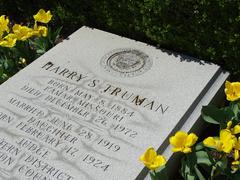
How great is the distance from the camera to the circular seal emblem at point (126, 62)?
379cm

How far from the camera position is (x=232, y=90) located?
292cm

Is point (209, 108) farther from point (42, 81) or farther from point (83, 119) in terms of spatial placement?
point (42, 81)

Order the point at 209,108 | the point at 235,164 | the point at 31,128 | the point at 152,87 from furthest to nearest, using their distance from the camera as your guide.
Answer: the point at 152,87
the point at 31,128
the point at 209,108
the point at 235,164

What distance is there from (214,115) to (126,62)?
1132mm

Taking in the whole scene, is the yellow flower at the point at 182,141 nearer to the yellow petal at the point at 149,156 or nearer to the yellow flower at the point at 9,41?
the yellow petal at the point at 149,156

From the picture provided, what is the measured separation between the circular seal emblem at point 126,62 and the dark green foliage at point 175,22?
254 millimetres

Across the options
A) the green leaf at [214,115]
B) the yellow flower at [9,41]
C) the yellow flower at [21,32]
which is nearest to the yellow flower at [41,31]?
the yellow flower at [21,32]

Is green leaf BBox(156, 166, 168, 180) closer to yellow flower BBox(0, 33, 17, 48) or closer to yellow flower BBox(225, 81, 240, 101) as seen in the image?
yellow flower BBox(225, 81, 240, 101)

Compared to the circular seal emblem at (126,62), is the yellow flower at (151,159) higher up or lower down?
higher up

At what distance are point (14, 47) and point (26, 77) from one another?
49cm

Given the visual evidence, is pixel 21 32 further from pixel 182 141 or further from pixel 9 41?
pixel 182 141

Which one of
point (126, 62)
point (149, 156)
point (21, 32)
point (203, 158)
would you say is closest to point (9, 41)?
point (21, 32)

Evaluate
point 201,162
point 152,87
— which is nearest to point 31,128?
point 152,87

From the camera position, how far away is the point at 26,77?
12.5ft
